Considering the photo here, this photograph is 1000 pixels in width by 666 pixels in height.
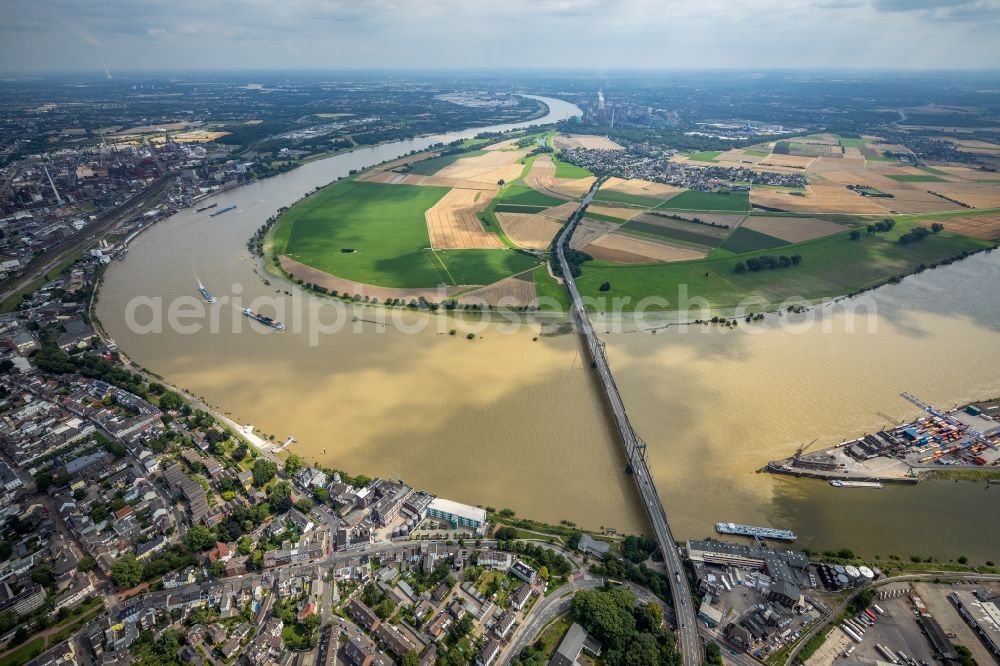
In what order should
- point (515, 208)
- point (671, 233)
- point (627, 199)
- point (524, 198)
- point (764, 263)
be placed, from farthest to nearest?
1. point (524, 198)
2. point (627, 199)
3. point (515, 208)
4. point (671, 233)
5. point (764, 263)

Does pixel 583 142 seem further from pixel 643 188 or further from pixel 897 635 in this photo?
pixel 897 635

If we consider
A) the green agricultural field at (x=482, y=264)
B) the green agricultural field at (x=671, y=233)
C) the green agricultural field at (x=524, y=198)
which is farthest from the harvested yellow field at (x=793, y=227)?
the green agricultural field at (x=482, y=264)

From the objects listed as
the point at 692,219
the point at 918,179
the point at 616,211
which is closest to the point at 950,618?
the point at 692,219

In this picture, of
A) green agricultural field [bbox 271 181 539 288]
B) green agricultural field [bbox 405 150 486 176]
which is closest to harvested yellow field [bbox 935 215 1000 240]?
green agricultural field [bbox 271 181 539 288]

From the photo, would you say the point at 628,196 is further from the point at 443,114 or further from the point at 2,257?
the point at 443,114

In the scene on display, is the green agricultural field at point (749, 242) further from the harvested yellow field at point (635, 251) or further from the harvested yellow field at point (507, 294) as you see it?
the harvested yellow field at point (507, 294)

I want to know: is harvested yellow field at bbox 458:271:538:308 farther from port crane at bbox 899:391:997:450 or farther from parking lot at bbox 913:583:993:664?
parking lot at bbox 913:583:993:664
